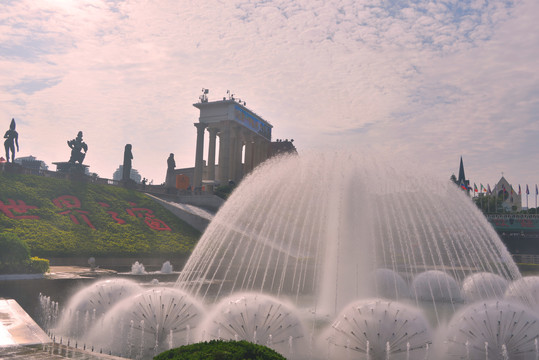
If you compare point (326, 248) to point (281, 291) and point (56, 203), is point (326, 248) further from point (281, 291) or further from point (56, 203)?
point (56, 203)

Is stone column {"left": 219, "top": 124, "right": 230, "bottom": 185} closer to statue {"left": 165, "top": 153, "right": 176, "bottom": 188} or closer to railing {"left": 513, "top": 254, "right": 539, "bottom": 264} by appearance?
statue {"left": 165, "top": 153, "right": 176, "bottom": 188}

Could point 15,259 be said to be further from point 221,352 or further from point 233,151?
point 233,151

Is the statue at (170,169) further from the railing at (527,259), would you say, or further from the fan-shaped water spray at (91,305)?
the fan-shaped water spray at (91,305)

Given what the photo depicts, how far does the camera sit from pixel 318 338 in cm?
1034

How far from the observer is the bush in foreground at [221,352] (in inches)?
223

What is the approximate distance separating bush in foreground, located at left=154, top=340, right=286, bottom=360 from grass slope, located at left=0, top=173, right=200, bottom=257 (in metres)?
28.6

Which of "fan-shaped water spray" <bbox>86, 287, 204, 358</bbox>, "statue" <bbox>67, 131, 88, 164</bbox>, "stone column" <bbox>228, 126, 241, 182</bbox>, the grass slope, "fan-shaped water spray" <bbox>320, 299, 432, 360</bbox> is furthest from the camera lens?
"stone column" <bbox>228, 126, 241, 182</bbox>

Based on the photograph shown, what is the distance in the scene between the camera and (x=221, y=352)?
18.9ft

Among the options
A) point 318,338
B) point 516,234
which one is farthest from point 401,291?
point 516,234

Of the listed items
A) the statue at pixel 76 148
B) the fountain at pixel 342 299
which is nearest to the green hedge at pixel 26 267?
the fountain at pixel 342 299

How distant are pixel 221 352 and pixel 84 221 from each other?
36.2m

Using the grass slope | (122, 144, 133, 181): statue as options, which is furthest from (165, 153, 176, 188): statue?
the grass slope

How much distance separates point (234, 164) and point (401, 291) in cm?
6278

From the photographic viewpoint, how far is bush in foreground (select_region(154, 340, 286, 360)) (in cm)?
565
